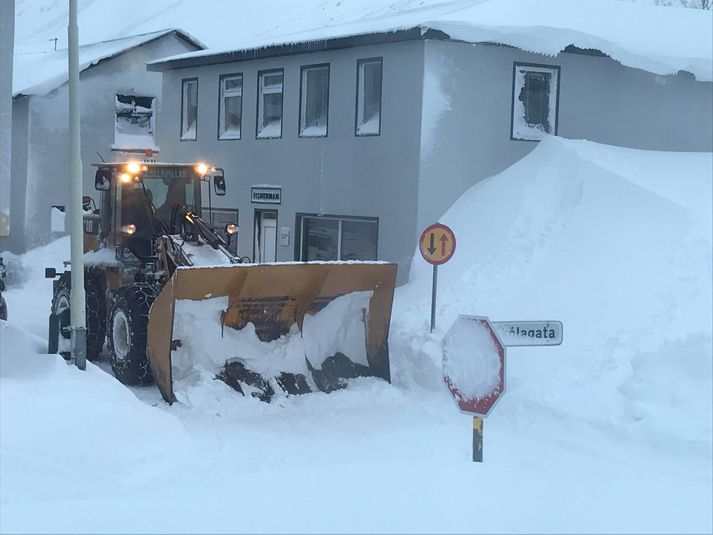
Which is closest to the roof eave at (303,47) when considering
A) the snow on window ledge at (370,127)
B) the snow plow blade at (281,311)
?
the snow on window ledge at (370,127)

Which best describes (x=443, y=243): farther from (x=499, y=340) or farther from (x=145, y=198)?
(x=499, y=340)

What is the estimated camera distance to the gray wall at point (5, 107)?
13.1m

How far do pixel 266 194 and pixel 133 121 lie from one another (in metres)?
9.87

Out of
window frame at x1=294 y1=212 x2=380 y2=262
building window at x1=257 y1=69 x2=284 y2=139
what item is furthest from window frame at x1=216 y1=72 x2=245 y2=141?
window frame at x1=294 y1=212 x2=380 y2=262

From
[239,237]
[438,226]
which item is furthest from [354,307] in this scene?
[239,237]

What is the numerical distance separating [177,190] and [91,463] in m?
6.26

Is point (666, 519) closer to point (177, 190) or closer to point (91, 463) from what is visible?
point (91, 463)

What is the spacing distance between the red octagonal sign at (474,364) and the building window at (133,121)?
858 inches

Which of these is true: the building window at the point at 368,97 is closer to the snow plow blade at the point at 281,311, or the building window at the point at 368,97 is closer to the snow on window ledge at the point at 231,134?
the snow on window ledge at the point at 231,134

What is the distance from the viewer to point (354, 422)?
1077 centimetres

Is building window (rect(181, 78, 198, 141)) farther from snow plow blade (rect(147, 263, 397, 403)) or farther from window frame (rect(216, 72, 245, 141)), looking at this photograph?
snow plow blade (rect(147, 263, 397, 403))

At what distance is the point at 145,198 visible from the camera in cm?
1388

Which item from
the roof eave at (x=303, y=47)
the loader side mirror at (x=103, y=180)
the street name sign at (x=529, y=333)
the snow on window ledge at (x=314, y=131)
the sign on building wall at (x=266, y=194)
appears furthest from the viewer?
the sign on building wall at (x=266, y=194)

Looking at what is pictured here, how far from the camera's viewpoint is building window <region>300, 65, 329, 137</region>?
1869 centimetres
